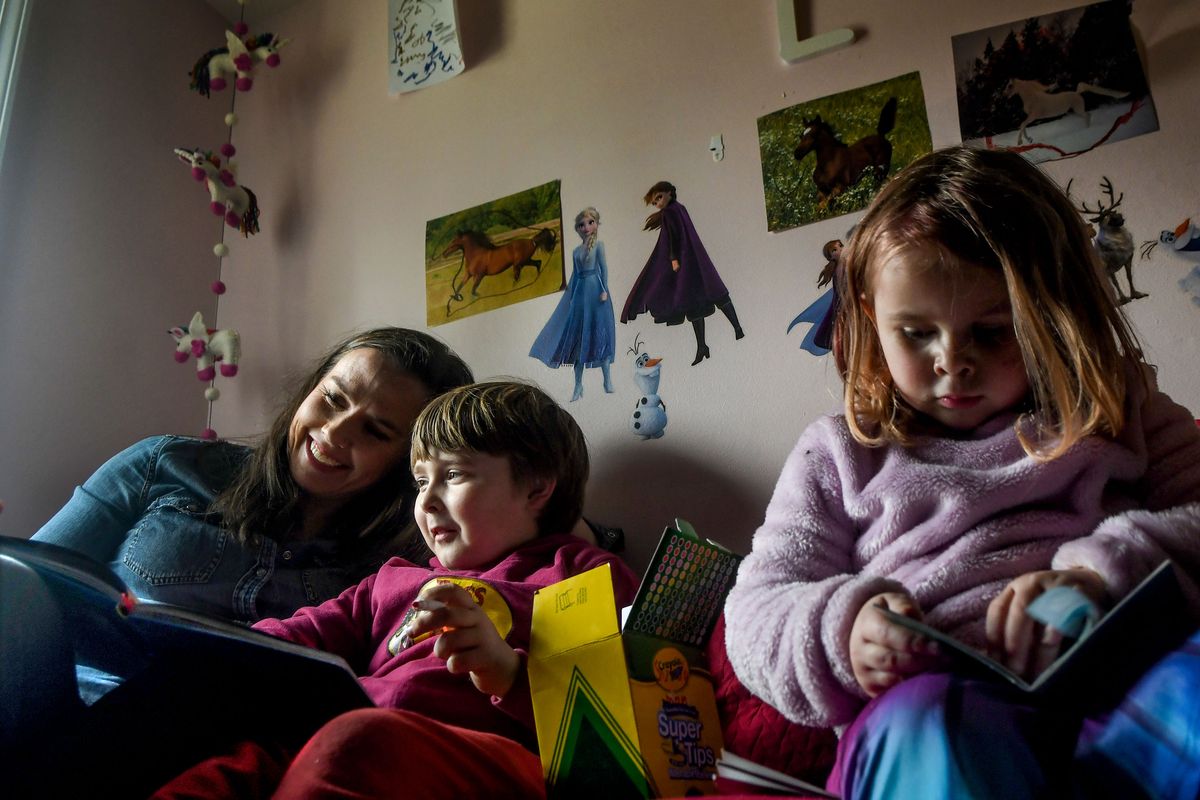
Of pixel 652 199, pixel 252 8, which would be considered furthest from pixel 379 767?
pixel 252 8

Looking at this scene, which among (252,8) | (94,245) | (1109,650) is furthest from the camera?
(252,8)

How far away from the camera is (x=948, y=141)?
1129 mm

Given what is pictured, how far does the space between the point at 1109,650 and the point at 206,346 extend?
1.56m

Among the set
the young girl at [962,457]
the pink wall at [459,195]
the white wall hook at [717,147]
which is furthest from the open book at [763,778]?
the white wall hook at [717,147]

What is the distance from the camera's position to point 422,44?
1.62 metres

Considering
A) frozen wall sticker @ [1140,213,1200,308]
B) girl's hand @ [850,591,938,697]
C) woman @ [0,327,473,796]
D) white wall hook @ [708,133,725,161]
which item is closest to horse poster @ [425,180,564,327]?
woman @ [0,327,473,796]

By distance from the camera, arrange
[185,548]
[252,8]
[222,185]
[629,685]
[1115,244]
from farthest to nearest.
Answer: [252,8], [222,185], [185,548], [1115,244], [629,685]

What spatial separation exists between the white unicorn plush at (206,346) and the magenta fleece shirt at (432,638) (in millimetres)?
721

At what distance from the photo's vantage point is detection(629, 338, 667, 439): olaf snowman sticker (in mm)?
1254

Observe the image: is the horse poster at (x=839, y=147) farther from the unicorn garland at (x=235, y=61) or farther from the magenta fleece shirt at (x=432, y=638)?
the unicorn garland at (x=235, y=61)

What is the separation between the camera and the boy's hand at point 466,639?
753 mm

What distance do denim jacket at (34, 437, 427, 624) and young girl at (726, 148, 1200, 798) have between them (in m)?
0.66

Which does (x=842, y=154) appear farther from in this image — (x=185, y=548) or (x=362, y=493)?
(x=185, y=548)

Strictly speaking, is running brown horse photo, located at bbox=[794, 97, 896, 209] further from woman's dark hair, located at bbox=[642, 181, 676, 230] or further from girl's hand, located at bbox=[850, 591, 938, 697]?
girl's hand, located at bbox=[850, 591, 938, 697]
